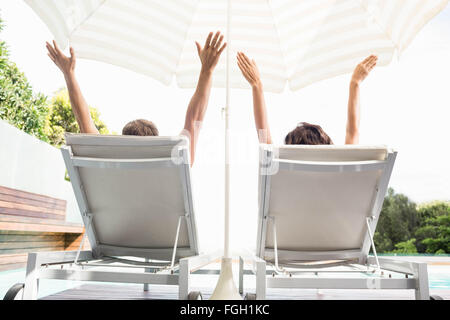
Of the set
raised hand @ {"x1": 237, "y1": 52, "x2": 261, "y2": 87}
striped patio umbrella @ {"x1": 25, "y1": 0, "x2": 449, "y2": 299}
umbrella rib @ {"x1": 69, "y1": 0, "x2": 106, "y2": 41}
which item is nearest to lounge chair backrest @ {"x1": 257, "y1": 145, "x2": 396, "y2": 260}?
raised hand @ {"x1": 237, "y1": 52, "x2": 261, "y2": 87}

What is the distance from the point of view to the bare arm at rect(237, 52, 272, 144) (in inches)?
78.8

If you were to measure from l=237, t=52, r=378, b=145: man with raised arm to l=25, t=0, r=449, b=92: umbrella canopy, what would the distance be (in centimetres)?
81

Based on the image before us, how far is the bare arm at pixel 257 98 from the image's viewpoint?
2002mm

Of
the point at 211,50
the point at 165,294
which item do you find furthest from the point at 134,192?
the point at 165,294

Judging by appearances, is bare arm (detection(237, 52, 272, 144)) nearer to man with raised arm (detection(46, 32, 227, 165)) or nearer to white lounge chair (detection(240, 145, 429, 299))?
man with raised arm (detection(46, 32, 227, 165))

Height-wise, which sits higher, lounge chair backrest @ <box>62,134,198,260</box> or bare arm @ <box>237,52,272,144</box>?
bare arm @ <box>237,52,272,144</box>

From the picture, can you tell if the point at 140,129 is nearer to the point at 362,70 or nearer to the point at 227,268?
the point at 227,268

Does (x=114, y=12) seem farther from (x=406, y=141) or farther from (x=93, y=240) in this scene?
(x=406, y=141)

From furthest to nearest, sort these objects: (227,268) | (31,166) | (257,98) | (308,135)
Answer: (31,166)
(308,135)
(257,98)
(227,268)

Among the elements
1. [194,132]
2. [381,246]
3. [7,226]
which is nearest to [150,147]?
[194,132]

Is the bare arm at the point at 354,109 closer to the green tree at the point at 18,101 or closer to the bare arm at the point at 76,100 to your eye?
the bare arm at the point at 76,100

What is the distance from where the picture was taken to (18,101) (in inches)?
209

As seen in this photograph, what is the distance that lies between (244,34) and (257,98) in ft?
5.27

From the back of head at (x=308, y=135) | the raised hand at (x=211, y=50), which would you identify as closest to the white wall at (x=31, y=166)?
the raised hand at (x=211, y=50)
